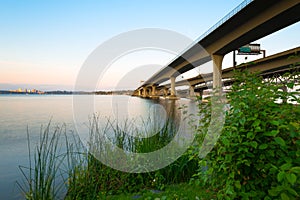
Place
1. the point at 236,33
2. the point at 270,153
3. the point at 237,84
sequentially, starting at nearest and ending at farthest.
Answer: the point at 270,153 → the point at 237,84 → the point at 236,33

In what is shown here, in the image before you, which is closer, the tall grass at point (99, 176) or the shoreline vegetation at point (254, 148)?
the shoreline vegetation at point (254, 148)

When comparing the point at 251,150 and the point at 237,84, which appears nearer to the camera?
the point at 251,150

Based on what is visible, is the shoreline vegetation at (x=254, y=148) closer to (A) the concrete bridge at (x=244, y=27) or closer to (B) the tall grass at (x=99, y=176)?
(B) the tall grass at (x=99, y=176)

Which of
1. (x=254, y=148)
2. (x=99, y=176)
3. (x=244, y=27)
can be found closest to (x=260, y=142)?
(x=254, y=148)

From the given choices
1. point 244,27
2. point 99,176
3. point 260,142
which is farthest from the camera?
point 244,27

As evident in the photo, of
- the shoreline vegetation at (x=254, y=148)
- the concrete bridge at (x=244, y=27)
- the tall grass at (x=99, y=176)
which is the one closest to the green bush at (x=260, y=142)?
the shoreline vegetation at (x=254, y=148)

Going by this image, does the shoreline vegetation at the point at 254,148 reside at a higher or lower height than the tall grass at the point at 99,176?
higher

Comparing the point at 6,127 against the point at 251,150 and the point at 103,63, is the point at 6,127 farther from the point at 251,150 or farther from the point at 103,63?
the point at 251,150

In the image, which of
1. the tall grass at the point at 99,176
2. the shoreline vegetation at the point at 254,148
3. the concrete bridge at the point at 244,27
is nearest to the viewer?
the shoreline vegetation at the point at 254,148

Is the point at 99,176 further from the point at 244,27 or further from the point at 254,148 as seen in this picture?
the point at 244,27

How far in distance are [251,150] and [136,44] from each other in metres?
2.83

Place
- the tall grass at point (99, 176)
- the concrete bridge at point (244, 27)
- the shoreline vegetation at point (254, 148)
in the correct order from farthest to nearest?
the concrete bridge at point (244, 27), the tall grass at point (99, 176), the shoreline vegetation at point (254, 148)

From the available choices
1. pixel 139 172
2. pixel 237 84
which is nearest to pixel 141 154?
pixel 139 172

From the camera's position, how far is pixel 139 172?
307cm
